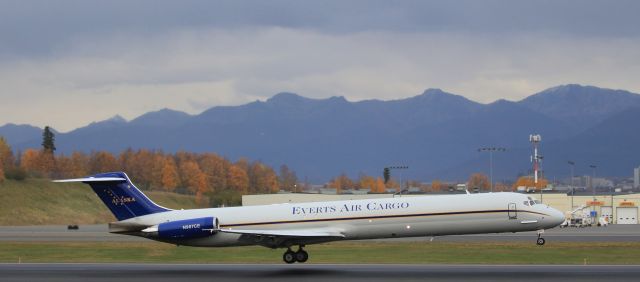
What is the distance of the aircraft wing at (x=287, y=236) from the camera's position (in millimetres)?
48250

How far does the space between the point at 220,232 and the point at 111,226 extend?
6.11m

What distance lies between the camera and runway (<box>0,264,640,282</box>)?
4334cm

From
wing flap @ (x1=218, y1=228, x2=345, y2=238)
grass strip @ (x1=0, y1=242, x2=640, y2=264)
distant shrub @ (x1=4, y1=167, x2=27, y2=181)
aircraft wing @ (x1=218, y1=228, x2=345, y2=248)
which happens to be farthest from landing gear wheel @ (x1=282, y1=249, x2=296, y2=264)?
distant shrub @ (x1=4, y1=167, x2=27, y2=181)

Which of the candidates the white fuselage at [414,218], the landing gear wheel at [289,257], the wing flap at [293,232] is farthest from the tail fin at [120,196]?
the landing gear wheel at [289,257]

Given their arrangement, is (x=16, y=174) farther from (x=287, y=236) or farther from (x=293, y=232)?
(x=287, y=236)

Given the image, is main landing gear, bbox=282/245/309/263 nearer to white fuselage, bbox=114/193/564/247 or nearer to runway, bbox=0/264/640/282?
runway, bbox=0/264/640/282

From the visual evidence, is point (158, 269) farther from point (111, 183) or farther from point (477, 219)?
point (477, 219)

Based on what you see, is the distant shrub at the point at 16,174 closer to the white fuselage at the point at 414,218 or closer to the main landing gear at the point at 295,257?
the white fuselage at the point at 414,218

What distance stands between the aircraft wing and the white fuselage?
26 centimetres

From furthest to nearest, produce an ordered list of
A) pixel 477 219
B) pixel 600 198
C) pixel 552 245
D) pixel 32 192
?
pixel 32 192
pixel 600 198
pixel 552 245
pixel 477 219

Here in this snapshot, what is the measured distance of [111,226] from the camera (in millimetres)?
51219

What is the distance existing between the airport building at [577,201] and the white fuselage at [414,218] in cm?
7595

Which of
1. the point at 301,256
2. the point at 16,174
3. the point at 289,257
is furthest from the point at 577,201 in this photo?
the point at 16,174

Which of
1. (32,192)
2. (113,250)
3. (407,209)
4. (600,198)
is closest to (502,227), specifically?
(407,209)
